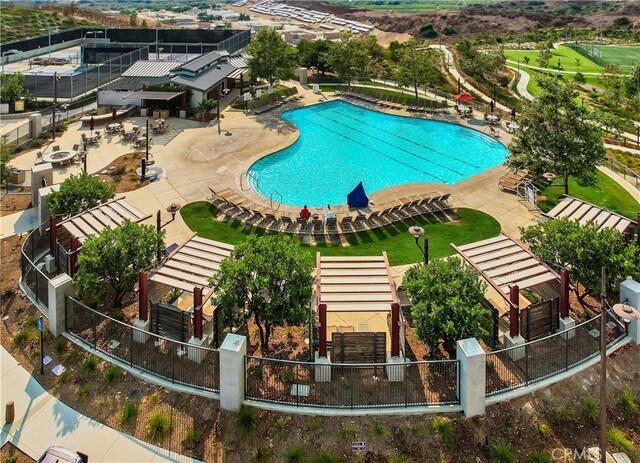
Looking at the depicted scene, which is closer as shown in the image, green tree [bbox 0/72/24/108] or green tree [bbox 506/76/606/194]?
green tree [bbox 506/76/606/194]

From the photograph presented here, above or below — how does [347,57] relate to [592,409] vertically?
above

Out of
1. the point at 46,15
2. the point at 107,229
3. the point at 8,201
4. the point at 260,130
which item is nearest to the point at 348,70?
the point at 260,130

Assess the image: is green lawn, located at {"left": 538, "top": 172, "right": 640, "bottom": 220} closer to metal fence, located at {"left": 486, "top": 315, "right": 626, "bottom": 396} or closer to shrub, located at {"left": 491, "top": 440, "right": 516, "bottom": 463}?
metal fence, located at {"left": 486, "top": 315, "right": 626, "bottom": 396}

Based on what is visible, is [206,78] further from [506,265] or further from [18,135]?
[506,265]

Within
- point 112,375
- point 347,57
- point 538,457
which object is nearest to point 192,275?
point 112,375

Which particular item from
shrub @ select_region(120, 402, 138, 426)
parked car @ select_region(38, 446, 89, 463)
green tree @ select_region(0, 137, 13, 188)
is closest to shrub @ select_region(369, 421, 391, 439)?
shrub @ select_region(120, 402, 138, 426)

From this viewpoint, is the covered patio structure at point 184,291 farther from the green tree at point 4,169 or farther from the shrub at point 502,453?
the green tree at point 4,169
